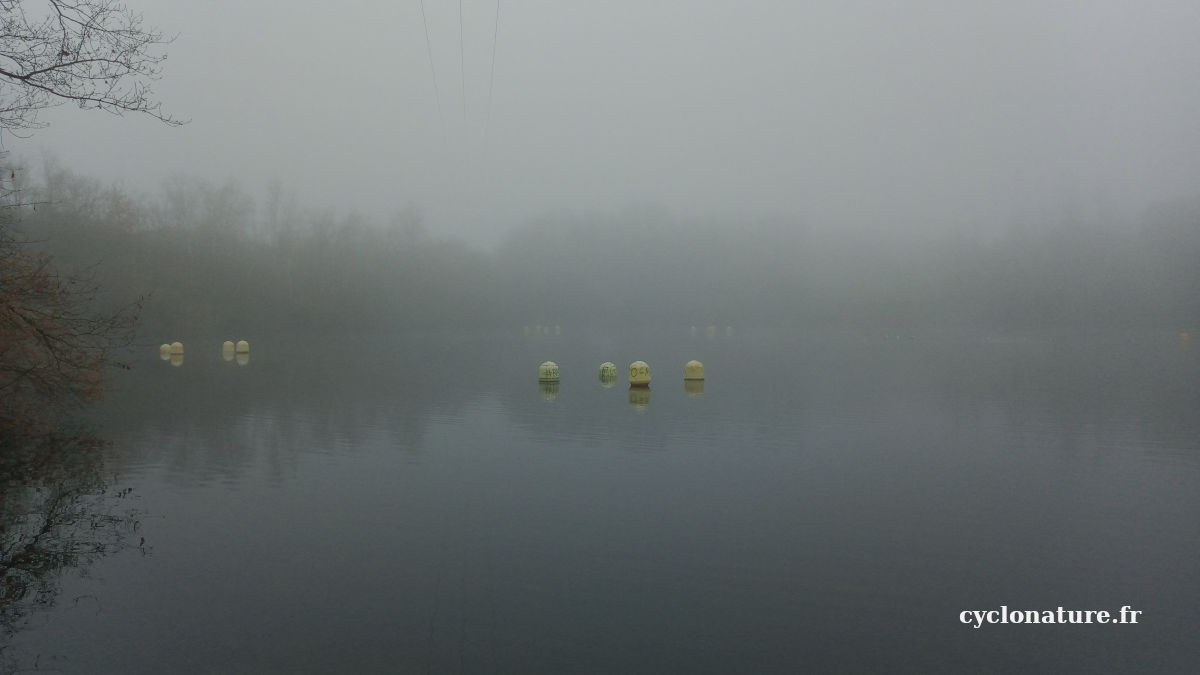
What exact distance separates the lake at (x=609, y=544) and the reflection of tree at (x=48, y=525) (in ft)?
0.20

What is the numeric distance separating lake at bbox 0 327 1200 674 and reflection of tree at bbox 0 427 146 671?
0.06m

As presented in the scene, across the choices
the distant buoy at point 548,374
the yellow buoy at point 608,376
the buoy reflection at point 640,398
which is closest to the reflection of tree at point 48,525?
the buoy reflection at point 640,398

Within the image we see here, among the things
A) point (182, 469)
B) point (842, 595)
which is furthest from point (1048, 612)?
point (182, 469)

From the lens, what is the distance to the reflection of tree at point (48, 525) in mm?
6832

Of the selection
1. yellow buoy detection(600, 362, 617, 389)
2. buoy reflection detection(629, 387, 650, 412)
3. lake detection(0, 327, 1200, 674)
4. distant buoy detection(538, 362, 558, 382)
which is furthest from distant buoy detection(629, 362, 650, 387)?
lake detection(0, 327, 1200, 674)

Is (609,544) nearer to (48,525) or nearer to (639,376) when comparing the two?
(48,525)

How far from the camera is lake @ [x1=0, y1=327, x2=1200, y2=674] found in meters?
Answer: 5.94

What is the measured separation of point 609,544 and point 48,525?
6.69 metres

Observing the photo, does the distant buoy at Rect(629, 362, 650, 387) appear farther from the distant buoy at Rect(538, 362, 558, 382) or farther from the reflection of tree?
the reflection of tree

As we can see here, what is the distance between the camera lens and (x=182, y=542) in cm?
854

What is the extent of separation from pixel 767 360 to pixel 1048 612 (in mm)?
40787

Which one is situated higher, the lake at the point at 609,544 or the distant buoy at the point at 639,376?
the distant buoy at the point at 639,376

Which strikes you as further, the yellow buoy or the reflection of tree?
the yellow buoy

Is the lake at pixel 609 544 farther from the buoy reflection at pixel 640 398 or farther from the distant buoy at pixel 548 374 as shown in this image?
the distant buoy at pixel 548 374
